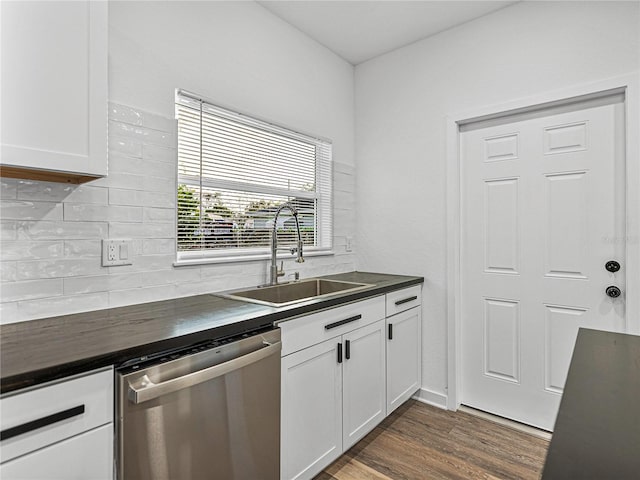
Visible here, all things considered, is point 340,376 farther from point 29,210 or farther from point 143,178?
point 29,210

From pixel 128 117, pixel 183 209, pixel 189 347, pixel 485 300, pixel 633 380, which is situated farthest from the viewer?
pixel 485 300

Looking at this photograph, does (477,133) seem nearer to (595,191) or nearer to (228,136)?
(595,191)

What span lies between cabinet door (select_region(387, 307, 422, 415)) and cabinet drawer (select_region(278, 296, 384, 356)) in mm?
244

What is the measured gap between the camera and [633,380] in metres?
0.91

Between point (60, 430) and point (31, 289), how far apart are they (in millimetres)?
719

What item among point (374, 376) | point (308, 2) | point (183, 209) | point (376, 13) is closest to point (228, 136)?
point (183, 209)

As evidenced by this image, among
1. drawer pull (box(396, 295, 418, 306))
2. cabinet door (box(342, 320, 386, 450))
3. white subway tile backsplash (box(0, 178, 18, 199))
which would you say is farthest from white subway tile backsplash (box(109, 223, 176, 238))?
drawer pull (box(396, 295, 418, 306))

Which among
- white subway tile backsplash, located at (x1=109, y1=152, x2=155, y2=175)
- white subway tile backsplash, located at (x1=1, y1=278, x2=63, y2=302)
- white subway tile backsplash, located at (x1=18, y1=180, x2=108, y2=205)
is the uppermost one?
white subway tile backsplash, located at (x1=109, y1=152, x2=155, y2=175)

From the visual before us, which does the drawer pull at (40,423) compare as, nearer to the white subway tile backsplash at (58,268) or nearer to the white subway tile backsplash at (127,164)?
the white subway tile backsplash at (58,268)

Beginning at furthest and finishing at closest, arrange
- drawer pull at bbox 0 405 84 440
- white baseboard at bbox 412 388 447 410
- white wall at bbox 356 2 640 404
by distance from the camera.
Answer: white baseboard at bbox 412 388 447 410, white wall at bbox 356 2 640 404, drawer pull at bbox 0 405 84 440

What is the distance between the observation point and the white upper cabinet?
1.15 metres

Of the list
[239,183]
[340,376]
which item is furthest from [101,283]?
[340,376]

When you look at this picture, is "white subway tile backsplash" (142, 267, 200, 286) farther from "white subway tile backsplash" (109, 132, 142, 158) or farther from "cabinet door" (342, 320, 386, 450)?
"cabinet door" (342, 320, 386, 450)

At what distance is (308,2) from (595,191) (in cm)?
210
